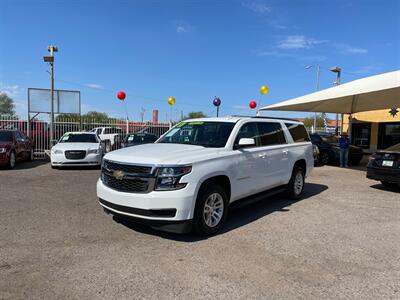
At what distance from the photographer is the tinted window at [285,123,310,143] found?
26.6 feet

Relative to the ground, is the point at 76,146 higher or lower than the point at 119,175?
lower

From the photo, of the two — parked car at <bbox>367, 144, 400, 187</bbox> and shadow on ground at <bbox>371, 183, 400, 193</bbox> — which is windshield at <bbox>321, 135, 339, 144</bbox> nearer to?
shadow on ground at <bbox>371, 183, 400, 193</bbox>

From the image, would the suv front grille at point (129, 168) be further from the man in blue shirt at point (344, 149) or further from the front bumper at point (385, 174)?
the man in blue shirt at point (344, 149)

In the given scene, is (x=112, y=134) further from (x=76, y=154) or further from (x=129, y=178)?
(x=129, y=178)

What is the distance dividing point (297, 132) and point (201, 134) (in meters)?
3.11

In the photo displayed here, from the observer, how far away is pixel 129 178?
495 centimetres

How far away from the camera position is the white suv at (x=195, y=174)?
4.77m

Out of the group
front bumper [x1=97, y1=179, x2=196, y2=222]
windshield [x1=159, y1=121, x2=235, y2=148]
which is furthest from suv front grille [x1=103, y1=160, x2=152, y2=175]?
windshield [x1=159, y1=121, x2=235, y2=148]

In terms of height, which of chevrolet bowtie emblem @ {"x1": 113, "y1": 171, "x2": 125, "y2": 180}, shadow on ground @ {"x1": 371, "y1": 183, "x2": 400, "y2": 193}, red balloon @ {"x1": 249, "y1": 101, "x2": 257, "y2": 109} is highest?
red balloon @ {"x1": 249, "y1": 101, "x2": 257, "y2": 109}

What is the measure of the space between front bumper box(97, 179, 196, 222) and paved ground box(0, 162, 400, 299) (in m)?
0.43

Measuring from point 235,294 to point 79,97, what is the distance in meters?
16.1

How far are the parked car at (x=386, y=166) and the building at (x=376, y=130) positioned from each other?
15030 millimetres

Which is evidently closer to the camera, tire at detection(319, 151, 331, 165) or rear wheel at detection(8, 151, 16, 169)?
rear wheel at detection(8, 151, 16, 169)

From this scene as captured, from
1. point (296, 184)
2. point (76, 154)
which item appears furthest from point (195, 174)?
point (76, 154)
